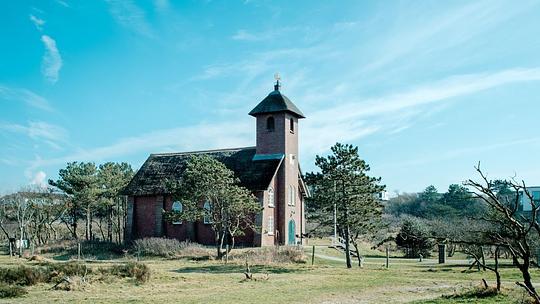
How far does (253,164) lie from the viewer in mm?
42781

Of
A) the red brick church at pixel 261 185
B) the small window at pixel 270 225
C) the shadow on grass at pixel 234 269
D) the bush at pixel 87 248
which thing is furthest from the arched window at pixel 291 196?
the shadow on grass at pixel 234 269

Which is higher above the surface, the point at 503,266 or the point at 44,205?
the point at 44,205

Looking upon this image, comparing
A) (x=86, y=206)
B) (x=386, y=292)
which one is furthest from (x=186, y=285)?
(x=86, y=206)

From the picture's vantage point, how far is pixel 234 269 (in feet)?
89.8

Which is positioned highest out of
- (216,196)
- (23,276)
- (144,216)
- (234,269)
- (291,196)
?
(291,196)

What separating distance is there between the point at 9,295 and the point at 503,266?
24.4 meters

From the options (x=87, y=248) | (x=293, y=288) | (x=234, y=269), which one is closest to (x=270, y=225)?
(x=234, y=269)

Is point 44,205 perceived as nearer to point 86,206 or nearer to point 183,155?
point 86,206

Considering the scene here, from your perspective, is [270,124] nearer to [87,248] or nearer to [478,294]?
[87,248]

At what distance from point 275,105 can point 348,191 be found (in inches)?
608

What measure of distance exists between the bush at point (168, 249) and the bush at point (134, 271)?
39.3 ft

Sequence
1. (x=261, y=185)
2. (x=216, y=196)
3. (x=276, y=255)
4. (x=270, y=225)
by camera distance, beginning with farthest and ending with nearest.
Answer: (x=270, y=225) < (x=261, y=185) < (x=216, y=196) < (x=276, y=255)

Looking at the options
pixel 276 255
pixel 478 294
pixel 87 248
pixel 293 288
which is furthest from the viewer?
pixel 87 248

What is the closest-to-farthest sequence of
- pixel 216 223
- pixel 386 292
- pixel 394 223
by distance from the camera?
1. pixel 386 292
2. pixel 216 223
3. pixel 394 223
